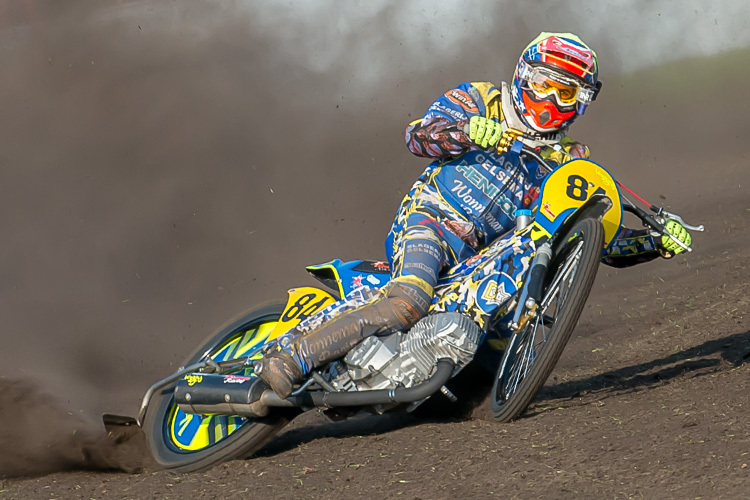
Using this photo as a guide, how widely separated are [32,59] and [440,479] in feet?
30.6

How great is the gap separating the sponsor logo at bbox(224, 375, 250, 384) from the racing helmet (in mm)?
2150

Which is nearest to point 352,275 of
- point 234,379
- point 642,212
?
point 234,379

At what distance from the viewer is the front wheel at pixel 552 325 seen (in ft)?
15.5

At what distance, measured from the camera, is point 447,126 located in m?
5.27

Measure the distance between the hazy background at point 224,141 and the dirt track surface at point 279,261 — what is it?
3cm

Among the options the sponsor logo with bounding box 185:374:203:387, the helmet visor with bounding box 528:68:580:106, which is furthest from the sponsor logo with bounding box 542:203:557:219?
the sponsor logo with bounding box 185:374:203:387

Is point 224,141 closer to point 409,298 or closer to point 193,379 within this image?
point 193,379

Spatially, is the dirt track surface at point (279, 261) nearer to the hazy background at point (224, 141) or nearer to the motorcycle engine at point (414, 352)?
the hazy background at point (224, 141)

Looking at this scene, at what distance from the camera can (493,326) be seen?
5398 mm

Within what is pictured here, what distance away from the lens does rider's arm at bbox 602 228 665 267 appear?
5.39 metres

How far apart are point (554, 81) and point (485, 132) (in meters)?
0.56

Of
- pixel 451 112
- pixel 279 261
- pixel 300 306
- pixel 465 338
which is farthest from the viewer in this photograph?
pixel 279 261

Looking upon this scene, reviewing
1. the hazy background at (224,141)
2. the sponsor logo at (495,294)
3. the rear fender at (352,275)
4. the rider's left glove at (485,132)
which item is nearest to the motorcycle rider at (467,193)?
the rider's left glove at (485,132)

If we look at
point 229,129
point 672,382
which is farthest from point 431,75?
point 672,382
